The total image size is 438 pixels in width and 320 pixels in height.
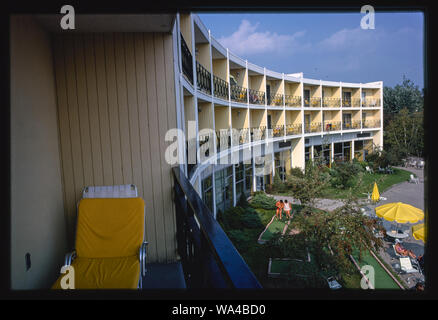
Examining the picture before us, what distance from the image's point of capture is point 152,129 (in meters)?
2.95

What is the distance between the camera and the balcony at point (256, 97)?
47.1 feet

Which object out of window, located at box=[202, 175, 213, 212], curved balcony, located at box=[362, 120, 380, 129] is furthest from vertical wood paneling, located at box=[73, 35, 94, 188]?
curved balcony, located at box=[362, 120, 380, 129]

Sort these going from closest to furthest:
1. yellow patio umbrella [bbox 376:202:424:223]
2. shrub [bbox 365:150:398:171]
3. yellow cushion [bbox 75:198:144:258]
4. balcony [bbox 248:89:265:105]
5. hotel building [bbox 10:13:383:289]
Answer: hotel building [bbox 10:13:383:289] < yellow cushion [bbox 75:198:144:258] < yellow patio umbrella [bbox 376:202:424:223] < balcony [bbox 248:89:265:105] < shrub [bbox 365:150:398:171]

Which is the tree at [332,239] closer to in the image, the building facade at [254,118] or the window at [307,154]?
the building facade at [254,118]

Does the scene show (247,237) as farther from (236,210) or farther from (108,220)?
(108,220)

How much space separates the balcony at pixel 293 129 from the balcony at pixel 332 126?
A: 340 cm

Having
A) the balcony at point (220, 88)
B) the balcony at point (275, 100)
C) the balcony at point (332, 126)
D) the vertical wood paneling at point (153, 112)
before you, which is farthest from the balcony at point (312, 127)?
the vertical wood paneling at point (153, 112)

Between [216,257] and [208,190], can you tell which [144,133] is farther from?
[208,190]

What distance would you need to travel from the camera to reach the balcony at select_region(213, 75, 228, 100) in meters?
10.1

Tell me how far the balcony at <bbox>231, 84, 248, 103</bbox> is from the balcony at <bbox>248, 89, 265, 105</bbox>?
645 millimetres

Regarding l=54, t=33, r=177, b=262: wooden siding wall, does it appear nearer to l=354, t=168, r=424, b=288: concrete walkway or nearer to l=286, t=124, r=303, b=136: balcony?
l=354, t=168, r=424, b=288: concrete walkway

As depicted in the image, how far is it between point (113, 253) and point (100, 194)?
63cm
